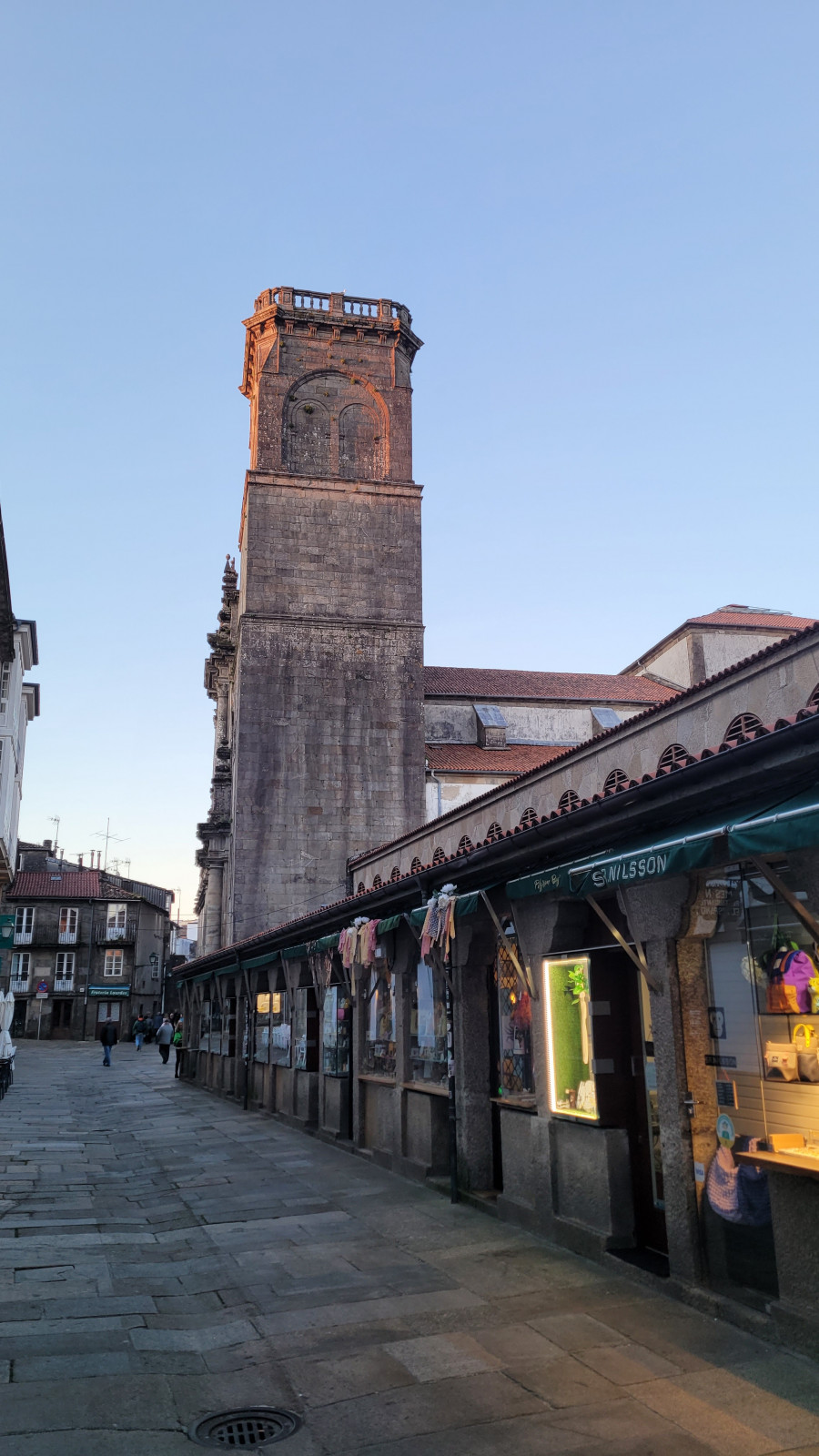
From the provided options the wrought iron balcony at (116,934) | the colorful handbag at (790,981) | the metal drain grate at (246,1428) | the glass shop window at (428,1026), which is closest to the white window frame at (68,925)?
the wrought iron balcony at (116,934)

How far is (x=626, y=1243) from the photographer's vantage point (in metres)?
8.11

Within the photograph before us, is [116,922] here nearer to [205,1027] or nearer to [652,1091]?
[205,1027]

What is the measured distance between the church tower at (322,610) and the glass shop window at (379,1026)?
17193mm

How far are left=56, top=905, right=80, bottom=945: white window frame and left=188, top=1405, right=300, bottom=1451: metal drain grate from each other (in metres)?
60.5

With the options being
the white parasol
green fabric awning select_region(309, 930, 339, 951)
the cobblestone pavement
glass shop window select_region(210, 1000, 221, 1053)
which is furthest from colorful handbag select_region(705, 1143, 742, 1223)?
the white parasol

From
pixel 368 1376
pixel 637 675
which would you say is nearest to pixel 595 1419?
pixel 368 1376

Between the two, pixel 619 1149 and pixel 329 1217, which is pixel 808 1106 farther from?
pixel 329 1217

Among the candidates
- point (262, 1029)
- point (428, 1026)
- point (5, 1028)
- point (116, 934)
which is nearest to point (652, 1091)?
A: point (428, 1026)

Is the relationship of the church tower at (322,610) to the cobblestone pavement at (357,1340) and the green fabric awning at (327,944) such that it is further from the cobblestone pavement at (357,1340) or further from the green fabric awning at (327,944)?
the cobblestone pavement at (357,1340)

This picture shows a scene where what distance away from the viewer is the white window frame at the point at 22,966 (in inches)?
2394

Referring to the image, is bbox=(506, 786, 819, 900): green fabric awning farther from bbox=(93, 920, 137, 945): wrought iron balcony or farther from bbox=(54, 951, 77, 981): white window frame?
bbox=(54, 951, 77, 981): white window frame

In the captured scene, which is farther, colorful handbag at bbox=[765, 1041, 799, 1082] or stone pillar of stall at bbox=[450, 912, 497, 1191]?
stone pillar of stall at bbox=[450, 912, 497, 1191]

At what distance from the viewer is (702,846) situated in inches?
248

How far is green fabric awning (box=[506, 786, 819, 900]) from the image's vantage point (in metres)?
5.58
